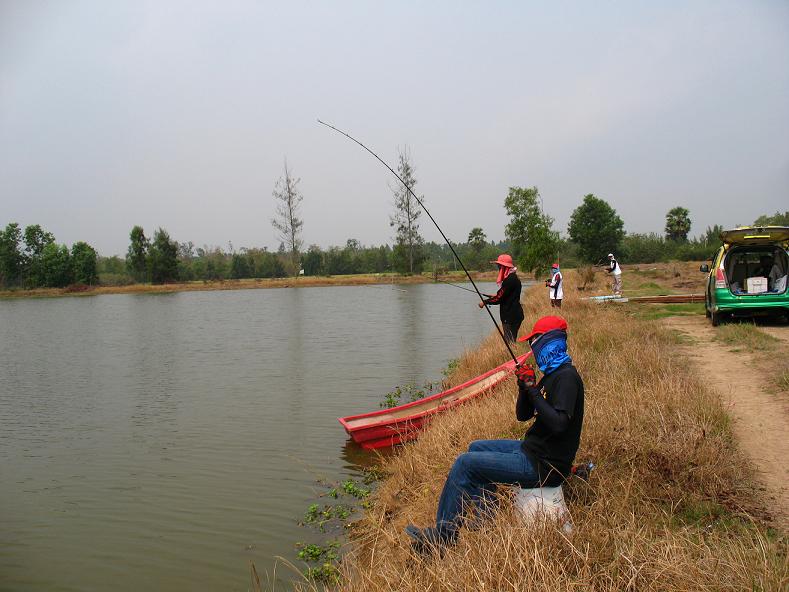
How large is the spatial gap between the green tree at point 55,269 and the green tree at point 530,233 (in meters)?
59.2

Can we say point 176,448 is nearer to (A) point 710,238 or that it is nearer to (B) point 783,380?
(B) point 783,380

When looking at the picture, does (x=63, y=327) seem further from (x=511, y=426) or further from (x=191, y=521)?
(x=511, y=426)

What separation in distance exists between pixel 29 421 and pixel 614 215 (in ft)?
276

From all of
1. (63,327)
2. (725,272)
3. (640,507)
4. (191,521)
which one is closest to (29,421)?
(191,521)

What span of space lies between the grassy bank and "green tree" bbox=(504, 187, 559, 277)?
37.7 m

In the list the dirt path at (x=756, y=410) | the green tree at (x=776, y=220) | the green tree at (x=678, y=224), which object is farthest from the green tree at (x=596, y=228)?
the dirt path at (x=756, y=410)

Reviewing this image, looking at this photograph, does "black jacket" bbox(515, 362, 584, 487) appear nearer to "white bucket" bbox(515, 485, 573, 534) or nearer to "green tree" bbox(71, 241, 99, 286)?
"white bucket" bbox(515, 485, 573, 534)

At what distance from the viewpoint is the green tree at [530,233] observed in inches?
1745

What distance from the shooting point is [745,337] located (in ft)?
33.7

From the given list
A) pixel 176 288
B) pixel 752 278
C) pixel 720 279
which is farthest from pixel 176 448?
pixel 176 288

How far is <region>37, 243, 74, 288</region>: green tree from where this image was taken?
7612 centimetres

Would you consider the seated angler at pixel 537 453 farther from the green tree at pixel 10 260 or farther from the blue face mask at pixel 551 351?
the green tree at pixel 10 260

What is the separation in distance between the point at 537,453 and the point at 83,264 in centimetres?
8447

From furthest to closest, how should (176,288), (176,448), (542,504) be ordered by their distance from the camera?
(176,288) → (176,448) → (542,504)
